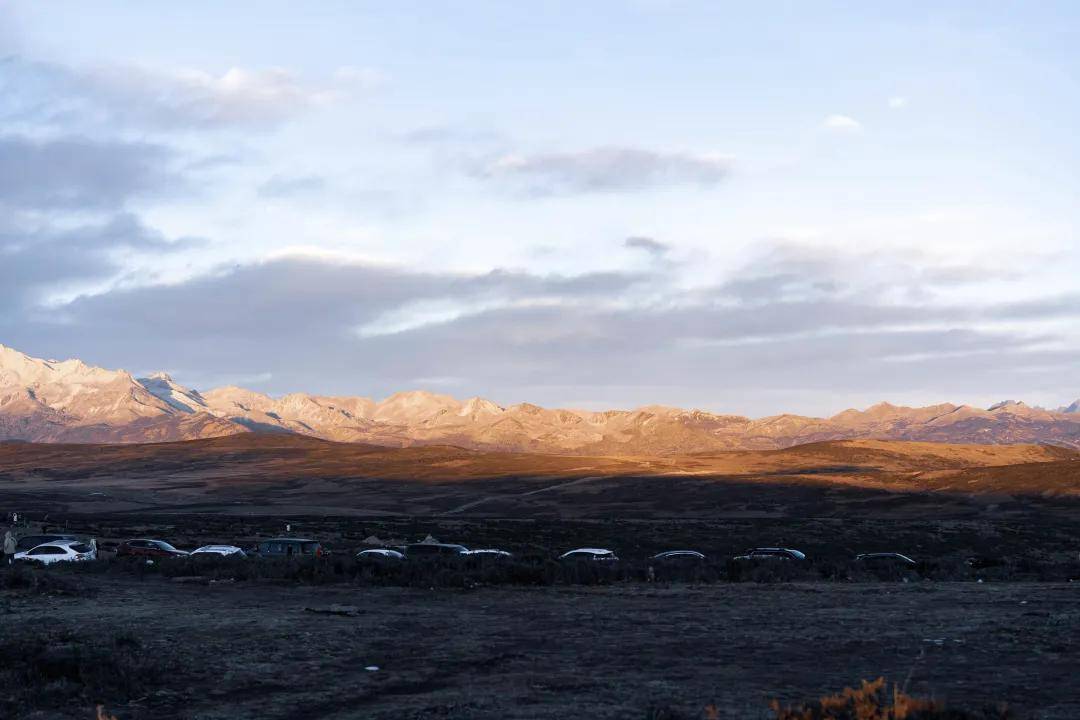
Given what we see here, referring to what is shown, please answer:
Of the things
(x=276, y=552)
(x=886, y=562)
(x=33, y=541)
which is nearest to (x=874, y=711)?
(x=886, y=562)

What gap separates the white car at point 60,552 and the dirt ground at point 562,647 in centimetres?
1370

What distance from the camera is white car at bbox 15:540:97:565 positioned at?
4003 centimetres

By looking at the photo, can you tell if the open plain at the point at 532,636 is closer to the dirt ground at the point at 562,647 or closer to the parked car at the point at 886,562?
the dirt ground at the point at 562,647

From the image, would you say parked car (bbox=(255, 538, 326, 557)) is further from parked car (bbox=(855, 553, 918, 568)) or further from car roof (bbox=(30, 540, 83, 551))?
parked car (bbox=(855, 553, 918, 568))

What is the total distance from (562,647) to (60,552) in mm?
29563

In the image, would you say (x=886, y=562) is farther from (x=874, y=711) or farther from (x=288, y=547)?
(x=874, y=711)

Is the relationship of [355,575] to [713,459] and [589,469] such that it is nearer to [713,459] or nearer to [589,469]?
[589,469]

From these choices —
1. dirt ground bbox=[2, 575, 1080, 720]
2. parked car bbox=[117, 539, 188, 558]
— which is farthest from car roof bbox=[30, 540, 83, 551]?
dirt ground bbox=[2, 575, 1080, 720]

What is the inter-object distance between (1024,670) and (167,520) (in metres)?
75.7

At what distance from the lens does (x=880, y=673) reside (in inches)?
613

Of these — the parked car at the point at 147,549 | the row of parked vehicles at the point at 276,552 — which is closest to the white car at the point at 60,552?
the row of parked vehicles at the point at 276,552

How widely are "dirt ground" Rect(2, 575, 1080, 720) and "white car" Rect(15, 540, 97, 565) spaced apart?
45.0ft

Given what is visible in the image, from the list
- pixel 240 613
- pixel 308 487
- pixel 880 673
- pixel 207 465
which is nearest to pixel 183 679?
pixel 240 613

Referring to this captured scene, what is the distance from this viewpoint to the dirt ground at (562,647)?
14125 mm
